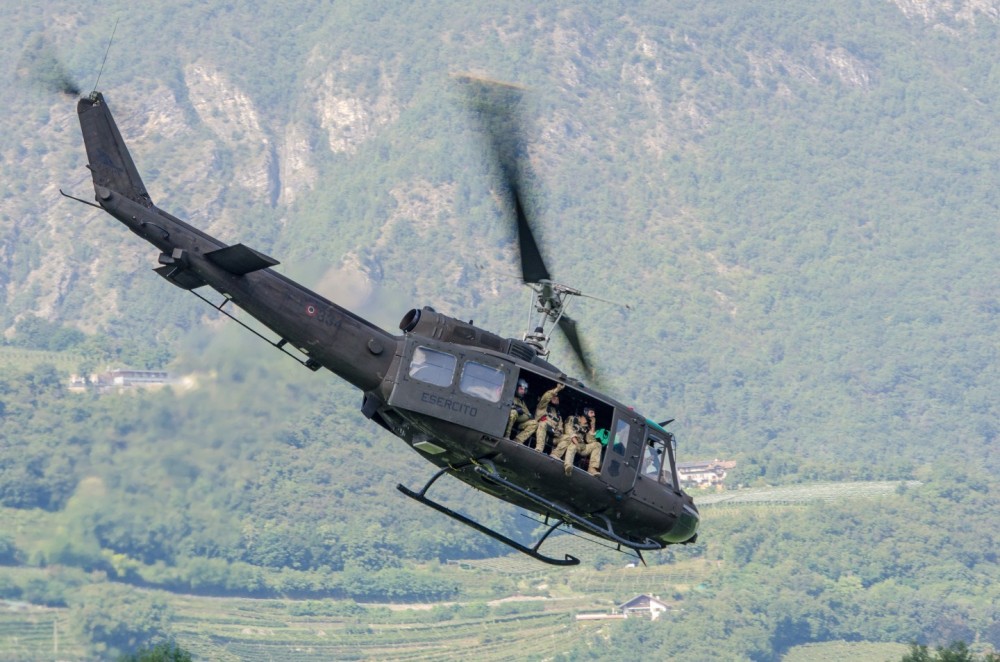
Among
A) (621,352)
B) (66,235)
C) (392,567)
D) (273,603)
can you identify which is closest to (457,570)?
(392,567)

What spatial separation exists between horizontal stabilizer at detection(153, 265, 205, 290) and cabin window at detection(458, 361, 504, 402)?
454 cm

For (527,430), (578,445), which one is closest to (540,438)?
(527,430)

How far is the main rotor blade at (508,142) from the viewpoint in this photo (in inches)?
1127

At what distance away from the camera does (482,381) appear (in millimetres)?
29984

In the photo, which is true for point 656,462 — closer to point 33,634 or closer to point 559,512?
point 559,512

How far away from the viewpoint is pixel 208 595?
123562 mm

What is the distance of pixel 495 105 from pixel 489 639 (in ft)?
357

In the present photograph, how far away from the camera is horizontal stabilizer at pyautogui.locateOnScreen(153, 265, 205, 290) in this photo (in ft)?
97.6

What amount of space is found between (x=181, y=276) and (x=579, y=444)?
23.4 feet

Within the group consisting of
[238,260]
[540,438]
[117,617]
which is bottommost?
[540,438]

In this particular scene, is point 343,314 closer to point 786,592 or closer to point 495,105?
point 495,105

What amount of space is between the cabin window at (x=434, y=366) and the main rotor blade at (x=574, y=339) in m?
3.93

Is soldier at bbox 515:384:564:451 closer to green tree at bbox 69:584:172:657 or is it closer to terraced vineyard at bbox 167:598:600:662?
green tree at bbox 69:584:172:657

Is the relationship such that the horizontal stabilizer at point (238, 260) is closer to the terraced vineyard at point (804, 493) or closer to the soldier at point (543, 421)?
the soldier at point (543, 421)
